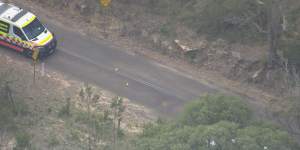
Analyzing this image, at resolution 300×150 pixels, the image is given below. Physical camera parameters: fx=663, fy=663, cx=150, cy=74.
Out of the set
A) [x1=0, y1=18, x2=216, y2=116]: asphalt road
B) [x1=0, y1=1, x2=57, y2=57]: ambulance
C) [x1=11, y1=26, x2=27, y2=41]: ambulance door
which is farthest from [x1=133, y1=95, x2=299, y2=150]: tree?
[x1=11, y1=26, x2=27, y2=41]: ambulance door

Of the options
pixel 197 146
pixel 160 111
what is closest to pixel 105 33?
pixel 160 111

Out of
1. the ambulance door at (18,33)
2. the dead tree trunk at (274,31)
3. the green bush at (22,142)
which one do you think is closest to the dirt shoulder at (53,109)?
the green bush at (22,142)

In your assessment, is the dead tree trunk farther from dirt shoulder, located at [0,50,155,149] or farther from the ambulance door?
the ambulance door

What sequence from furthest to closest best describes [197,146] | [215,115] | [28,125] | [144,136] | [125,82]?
[125,82] < [28,125] < [144,136] < [215,115] < [197,146]

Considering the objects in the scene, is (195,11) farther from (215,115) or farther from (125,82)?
(215,115)

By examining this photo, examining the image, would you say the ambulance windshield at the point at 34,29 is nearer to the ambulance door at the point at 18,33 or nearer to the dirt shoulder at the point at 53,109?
the ambulance door at the point at 18,33

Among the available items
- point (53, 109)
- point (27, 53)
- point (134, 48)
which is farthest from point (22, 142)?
point (134, 48)
